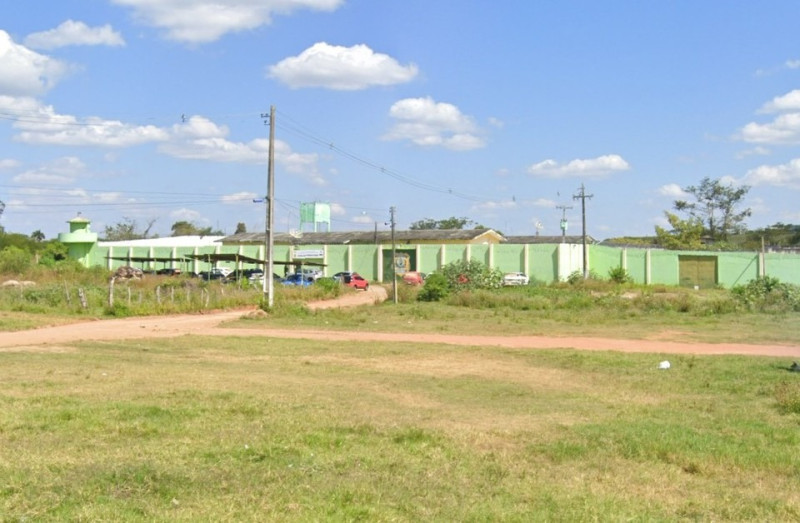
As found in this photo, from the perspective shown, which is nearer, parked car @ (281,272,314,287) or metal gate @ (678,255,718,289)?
parked car @ (281,272,314,287)

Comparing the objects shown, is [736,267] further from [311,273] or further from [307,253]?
[307,253]

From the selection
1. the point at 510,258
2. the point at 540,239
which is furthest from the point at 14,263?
the point at 540,239

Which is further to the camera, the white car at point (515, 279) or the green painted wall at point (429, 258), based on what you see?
the green painted wall at point (429, 258)

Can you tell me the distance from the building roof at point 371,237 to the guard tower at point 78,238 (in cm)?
1470

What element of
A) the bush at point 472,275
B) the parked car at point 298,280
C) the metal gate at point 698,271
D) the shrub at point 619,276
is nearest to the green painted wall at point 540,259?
the metal gate at point 698,271

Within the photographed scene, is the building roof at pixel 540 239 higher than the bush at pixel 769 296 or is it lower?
higher

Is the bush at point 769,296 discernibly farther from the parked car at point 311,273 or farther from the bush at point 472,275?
the parked car at point 311,273

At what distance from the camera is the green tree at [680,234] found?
95375 mm

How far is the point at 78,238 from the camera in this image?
83188 millimetres

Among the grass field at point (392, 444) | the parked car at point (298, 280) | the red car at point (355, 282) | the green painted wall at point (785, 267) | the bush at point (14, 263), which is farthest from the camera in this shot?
the red car at point (355, 282)

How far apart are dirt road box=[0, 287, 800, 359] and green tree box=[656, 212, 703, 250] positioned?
233ft

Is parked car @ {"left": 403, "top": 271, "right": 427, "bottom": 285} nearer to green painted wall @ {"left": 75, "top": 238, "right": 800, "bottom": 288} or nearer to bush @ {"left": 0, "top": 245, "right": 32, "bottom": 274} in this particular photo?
green painted wall @ {"left": 75, "top": 238, "right": 800, "bottom": 288}

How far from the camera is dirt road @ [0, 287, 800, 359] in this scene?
918 inches

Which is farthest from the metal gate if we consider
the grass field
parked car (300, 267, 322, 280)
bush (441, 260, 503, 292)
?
the grass field
